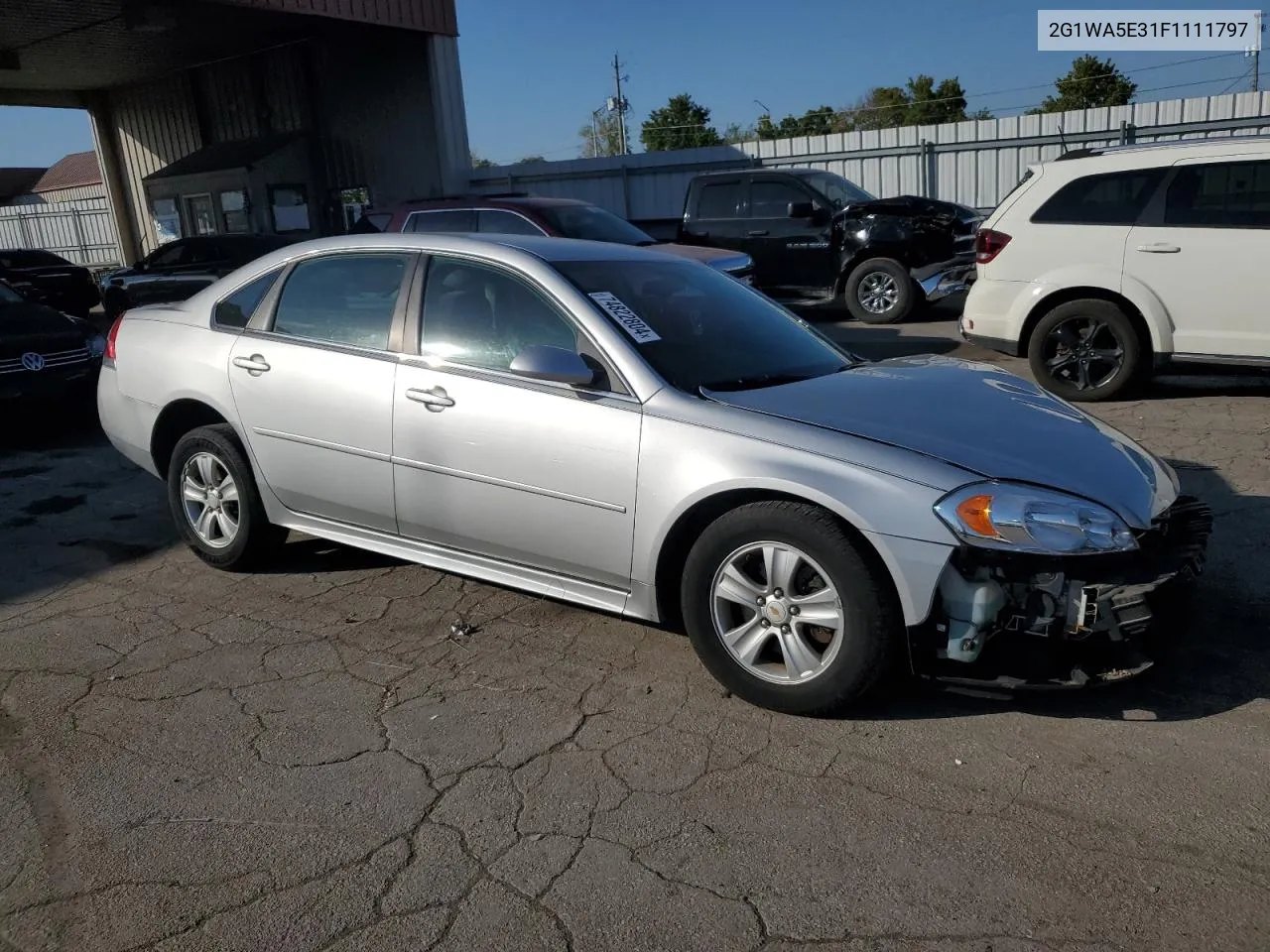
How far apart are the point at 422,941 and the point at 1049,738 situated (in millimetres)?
1948

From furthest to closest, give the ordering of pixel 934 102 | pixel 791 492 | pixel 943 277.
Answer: pixel 934 102
pixel 943 277
pixel 791 492

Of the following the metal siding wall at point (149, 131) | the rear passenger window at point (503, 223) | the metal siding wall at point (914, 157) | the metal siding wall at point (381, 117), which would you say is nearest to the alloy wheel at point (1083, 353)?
the rear passenger window at point (503, 223)

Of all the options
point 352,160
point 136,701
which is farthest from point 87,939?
point 352,160

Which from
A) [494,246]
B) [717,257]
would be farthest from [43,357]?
[717,257]

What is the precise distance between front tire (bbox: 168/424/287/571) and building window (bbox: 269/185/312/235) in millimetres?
18250

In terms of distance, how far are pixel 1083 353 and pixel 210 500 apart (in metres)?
6.02

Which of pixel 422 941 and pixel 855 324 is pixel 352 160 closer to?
pixel 855 324

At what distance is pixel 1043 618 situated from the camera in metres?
2.98

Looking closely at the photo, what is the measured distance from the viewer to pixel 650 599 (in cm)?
349

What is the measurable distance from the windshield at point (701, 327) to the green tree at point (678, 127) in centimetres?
5283

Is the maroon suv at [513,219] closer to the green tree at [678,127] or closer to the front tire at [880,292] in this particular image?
the front tire at [880,292]

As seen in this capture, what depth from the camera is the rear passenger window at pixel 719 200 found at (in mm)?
13000

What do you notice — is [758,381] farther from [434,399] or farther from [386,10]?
[386,10]

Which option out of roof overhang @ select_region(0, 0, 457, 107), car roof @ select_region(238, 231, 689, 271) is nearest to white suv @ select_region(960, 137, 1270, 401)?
car roof @ select_region(238, 231, 689, 271)
